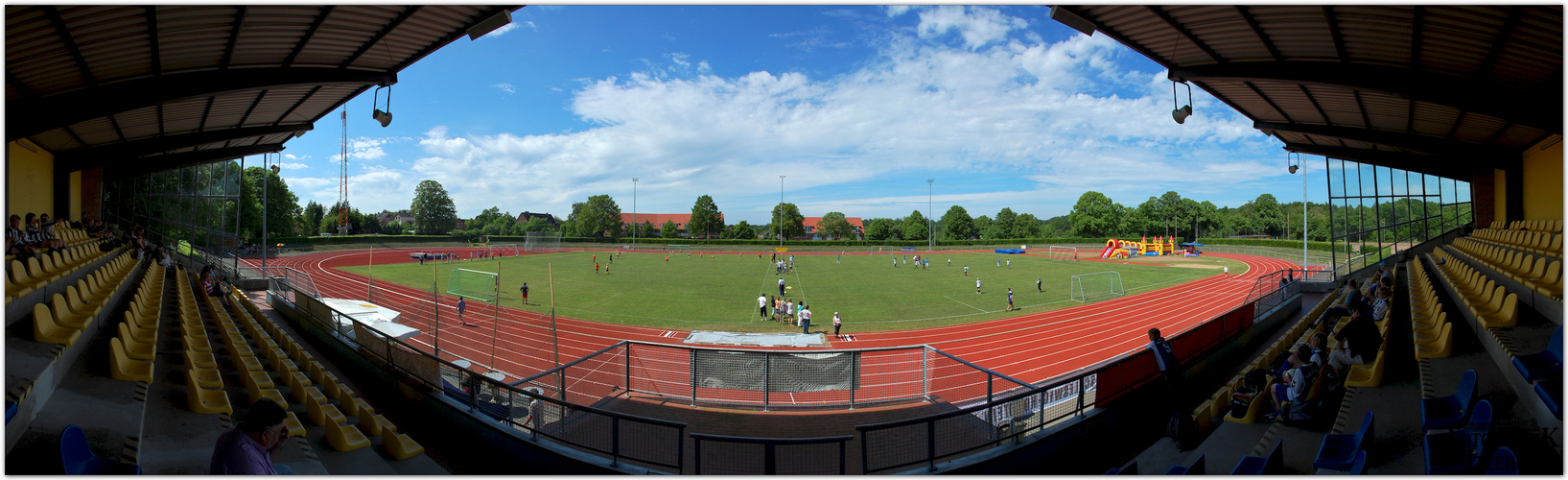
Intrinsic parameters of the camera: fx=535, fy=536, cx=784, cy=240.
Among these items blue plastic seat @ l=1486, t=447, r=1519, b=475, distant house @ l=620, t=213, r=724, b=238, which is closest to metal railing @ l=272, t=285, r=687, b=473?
blue plastic seat @ l=1486, t=447, r=1519, b=475

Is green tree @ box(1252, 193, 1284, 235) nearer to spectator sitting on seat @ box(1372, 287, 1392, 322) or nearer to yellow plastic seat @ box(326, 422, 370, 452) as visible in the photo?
spectator sitting on seat @ box(1372, 287, 1392, 322)

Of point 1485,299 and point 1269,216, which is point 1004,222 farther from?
point 1485,299

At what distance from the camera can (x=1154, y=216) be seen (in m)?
86.9

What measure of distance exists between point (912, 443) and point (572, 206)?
109 meters

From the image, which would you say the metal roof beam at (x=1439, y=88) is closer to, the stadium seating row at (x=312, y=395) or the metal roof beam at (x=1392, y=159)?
the metal roof beam at (x=1392, y=159)

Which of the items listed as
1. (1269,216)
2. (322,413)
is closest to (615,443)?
(322,413)

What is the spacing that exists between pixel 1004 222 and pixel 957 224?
46.6 ft

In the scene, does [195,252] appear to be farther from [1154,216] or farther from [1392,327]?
[1154,216]

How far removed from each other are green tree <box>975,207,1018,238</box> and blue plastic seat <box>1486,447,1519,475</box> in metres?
108

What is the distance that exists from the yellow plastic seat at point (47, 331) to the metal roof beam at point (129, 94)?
5.66m

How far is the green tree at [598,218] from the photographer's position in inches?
3770

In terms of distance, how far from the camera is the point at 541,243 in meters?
68.8

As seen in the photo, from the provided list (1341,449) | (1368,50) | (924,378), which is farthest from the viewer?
(1368,50)

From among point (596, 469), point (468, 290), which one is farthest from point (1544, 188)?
point (468, 290)
